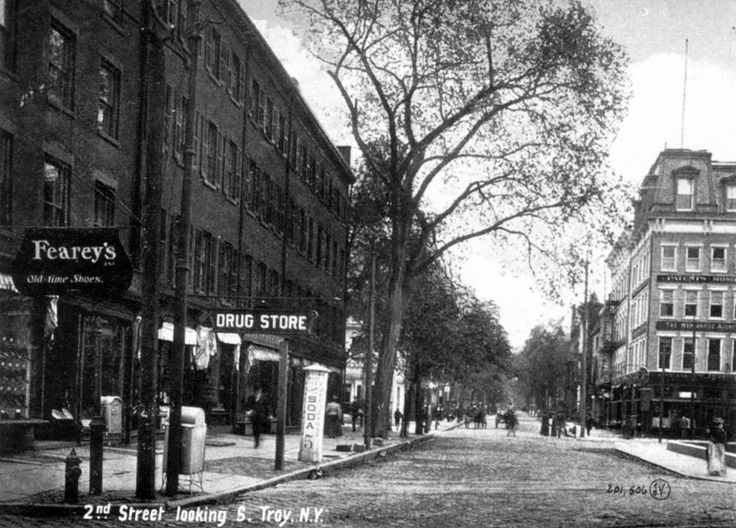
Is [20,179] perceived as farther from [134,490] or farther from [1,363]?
[134,490]

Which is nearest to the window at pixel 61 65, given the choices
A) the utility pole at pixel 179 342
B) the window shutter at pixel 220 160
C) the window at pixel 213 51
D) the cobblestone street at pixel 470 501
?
the utility pole at pixel 179 342

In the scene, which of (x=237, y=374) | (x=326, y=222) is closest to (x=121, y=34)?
(x=237, y=374)

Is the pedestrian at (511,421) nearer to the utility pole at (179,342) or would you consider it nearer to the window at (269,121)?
the window at (269,121)

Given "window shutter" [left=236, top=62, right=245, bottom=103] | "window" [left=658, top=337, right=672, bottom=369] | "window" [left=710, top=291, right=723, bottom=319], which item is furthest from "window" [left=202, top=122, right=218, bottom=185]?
"window" [left=710, top=291, right=723, bottom=319]

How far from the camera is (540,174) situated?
3628 centimetres

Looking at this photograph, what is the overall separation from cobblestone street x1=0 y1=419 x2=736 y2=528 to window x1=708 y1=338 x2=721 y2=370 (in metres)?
39.4

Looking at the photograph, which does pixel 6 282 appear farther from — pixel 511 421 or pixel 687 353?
pixel 687 353

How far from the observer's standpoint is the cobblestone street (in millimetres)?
12078

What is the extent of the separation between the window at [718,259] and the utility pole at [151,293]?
54.8m

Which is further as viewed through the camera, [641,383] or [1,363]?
[641,383]

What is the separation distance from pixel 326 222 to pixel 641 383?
2479cm

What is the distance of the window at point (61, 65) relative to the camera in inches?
773

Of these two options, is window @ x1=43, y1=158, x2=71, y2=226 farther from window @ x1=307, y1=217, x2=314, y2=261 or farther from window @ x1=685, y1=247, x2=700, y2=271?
window @ x1=685, y1=247, x2=700, y2=271

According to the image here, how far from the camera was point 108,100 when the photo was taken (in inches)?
893
